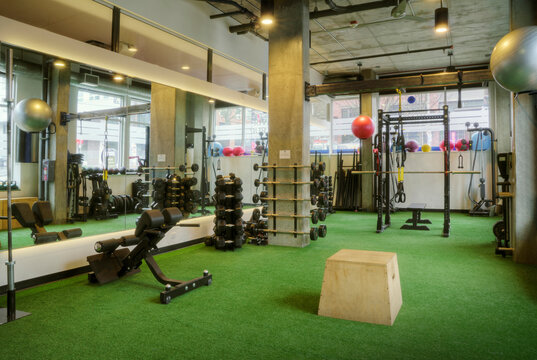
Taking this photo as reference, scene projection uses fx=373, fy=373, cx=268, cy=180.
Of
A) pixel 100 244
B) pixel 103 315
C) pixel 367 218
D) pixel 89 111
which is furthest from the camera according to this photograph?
pixel 367 218

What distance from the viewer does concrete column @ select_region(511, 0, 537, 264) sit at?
4781mm

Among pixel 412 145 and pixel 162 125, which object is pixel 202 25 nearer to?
pixel 162 125

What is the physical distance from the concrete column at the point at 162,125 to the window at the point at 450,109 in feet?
26.3

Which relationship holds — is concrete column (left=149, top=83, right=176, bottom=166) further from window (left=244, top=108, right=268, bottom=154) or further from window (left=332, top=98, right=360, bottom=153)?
window (left=332, top=98, right=360, bottom=153)

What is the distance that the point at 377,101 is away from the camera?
39.6ft

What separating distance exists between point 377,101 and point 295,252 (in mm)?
7955

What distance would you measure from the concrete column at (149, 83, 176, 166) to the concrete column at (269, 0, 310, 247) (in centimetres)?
178

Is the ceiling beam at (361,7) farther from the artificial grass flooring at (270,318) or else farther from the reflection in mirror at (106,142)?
the artificial grass flooring at (270,318)

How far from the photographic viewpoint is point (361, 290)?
2.97 m

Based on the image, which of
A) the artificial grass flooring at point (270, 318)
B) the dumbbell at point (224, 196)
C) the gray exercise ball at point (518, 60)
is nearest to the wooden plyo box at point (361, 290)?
the artificial grass flooring at point (270, 318)

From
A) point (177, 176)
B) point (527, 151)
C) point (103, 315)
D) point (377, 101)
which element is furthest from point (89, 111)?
point (377, 101)

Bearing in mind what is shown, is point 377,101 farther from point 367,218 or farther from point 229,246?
point 229,246

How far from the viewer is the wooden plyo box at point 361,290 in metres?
2.90

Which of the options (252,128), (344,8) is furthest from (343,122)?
(344,8)
